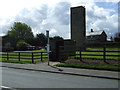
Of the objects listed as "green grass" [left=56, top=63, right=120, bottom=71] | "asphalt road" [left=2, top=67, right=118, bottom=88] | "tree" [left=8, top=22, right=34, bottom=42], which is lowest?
"asphalt road" [left=2, top=67, right=118, bottom=88]

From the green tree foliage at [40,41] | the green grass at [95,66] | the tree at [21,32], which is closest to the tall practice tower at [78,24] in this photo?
the green grass at [95,66]

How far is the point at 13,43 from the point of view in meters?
89.3

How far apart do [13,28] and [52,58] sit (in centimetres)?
9374

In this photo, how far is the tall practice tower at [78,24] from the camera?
57838mm

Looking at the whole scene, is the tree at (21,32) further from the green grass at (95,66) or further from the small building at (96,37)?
the green grass at (95,66)

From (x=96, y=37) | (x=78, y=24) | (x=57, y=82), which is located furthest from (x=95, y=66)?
(x=96, y=37)

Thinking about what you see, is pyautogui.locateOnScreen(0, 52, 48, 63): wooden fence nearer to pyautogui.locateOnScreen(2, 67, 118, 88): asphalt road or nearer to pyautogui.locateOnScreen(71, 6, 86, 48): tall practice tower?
pyautogui.locateOnScreen(2, 67, 118, 88): asphalt road

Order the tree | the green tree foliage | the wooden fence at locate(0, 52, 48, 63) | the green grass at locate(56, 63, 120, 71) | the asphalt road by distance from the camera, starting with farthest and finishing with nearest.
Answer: the green tree foliage → the tree → the wooden fence at locate(0, 52, 48, 63) → the green grass at locate(56, 63, 120, 71) → the asphalt road

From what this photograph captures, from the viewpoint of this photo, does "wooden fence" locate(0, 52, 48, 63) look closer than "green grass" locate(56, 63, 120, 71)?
No

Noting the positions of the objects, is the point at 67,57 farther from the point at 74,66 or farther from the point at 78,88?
the point at 78,88

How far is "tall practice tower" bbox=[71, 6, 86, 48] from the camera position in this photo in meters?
57.8

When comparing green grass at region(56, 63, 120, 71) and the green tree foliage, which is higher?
the green tree foliage

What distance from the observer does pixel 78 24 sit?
5912cm

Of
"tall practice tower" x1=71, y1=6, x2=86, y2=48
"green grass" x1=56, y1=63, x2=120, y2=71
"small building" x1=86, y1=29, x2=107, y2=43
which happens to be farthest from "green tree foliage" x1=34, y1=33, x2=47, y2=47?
"green grass" x1=56, y1=63, x2=120, y2=71
